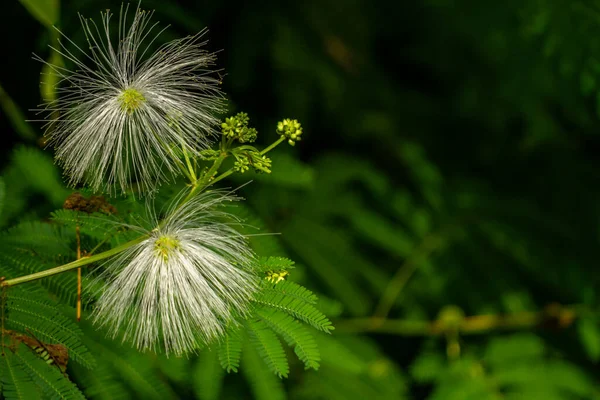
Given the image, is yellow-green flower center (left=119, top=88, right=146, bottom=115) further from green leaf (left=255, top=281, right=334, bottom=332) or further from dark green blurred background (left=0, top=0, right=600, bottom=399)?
dark green blurred background (left=0, top=0, right=600, bottom=399)

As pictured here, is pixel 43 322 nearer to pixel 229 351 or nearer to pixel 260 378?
pixel 229 351

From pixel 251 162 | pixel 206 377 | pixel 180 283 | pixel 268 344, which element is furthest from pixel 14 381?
pixel 206 377

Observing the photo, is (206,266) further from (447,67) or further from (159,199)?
(447,67)

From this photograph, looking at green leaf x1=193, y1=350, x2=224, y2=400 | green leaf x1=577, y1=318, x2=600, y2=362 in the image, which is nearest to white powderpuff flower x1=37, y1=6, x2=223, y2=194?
green leaf x1=193, y1=350, x2=224, y2=400

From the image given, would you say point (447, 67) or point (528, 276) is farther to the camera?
point (447, 67)

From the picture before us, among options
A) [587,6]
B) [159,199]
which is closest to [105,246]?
[159,199]
